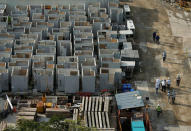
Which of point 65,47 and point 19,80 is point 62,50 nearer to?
point 65,47

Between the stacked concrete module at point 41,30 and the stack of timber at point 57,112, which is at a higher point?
the stacked concrete module at point 41,30

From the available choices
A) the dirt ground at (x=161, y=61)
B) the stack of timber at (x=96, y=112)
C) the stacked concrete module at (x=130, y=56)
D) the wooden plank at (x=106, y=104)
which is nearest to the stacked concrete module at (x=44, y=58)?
the stack of timber at (x=96, y=112)

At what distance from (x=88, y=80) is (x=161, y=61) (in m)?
8.98

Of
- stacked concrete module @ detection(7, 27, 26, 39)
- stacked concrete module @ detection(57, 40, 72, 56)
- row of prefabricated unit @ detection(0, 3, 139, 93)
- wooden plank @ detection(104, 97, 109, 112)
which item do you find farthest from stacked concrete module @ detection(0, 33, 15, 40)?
wooden plank @ detection(104, 97, 109, 112)

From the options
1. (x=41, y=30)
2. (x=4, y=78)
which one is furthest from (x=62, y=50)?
(x=4, y=78)

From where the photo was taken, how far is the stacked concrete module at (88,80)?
3878cm

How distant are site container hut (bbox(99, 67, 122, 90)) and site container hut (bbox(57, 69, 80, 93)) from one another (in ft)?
6.91

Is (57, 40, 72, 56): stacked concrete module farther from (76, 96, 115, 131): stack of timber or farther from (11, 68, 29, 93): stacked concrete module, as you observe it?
(76, 96, 115, 131): stack of timber

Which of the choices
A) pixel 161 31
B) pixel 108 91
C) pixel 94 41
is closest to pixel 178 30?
pixel 161 31

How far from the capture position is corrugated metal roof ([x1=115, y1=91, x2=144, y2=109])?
121ft

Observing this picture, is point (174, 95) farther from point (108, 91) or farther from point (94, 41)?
point (94, 41)

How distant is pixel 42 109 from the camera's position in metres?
37.0

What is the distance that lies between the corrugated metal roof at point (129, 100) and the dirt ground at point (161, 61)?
187 cm

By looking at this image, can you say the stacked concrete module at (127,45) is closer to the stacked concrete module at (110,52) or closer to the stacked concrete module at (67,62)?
the stacked concrete module at (110,52)
